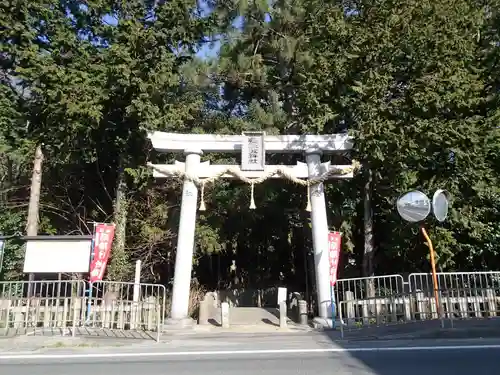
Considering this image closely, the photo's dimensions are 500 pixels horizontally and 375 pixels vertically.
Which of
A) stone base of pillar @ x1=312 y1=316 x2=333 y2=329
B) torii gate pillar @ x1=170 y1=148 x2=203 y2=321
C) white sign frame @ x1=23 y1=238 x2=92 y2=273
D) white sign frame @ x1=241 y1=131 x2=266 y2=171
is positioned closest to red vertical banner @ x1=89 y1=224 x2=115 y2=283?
white sign frame @ x1=23 y1=238 x2=92 y2=273

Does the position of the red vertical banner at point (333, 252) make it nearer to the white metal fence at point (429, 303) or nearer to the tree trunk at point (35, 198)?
the white metal fence at point (429, 303)

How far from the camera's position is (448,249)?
1315 cm

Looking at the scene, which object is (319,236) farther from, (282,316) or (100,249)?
(100,249)

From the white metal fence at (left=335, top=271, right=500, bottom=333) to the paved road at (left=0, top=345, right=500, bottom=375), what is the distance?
229cm

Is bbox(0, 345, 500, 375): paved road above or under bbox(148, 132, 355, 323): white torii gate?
under

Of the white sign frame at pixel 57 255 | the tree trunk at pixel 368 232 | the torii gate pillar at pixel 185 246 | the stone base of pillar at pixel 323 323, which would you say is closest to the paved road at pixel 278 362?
the white sign frame at pixel 57 255

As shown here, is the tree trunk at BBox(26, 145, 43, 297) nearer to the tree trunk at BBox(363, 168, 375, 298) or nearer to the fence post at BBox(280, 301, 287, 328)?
the fence post at BBox(280, 301, 287, 328)

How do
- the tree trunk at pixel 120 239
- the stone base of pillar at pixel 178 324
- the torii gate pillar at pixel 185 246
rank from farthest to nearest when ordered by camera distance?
the tree trunk at pixel 120 239 < the torii gate pillar at pixel 185 246 < the stone base of pillar at pixel 178 324

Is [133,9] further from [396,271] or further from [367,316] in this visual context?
[396,271]

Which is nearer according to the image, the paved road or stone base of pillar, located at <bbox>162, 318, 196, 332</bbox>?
the paved road

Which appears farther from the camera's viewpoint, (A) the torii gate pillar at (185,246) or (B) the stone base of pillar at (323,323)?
(A) the torii gate pillar at (185,246)

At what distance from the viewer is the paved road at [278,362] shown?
249 inches

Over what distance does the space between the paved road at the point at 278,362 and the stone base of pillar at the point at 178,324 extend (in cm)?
392

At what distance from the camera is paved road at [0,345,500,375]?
632 centimetres
